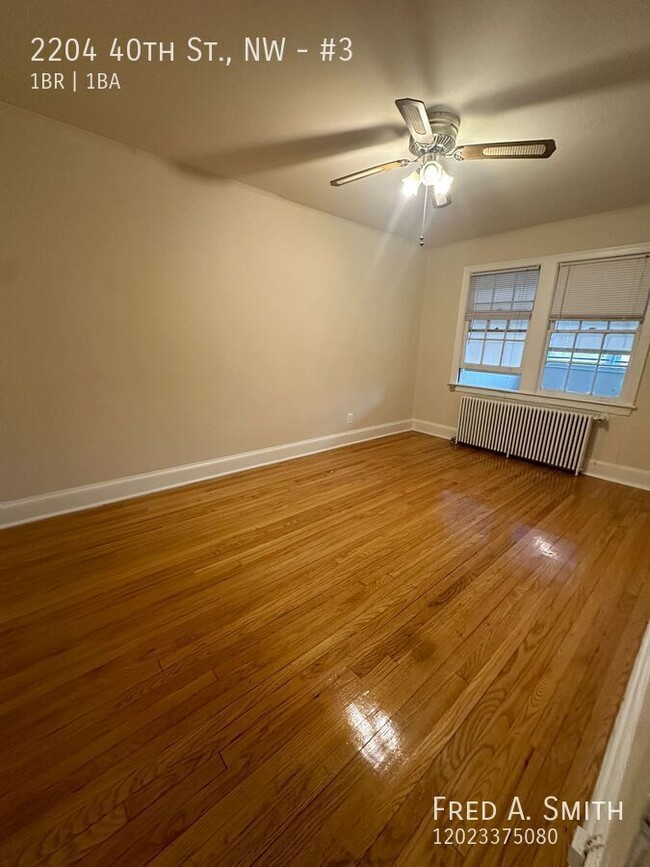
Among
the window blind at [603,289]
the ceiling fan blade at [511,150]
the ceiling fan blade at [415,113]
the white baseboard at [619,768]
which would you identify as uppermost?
the ceiling fan blade at [415,113]

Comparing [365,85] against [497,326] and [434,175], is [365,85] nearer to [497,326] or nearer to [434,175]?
[434,175]

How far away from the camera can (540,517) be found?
272 centimetres

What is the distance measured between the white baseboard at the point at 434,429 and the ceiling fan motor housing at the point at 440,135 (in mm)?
3378

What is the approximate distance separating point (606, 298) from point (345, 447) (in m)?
3.19

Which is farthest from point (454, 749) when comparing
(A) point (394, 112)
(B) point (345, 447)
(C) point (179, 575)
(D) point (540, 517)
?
(B) point (345, 447)

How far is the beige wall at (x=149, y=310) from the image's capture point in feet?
7.12

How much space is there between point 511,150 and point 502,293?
2.68 meters

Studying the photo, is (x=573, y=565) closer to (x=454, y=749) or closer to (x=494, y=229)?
(x=454, y=749)

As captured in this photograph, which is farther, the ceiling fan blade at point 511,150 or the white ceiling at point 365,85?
the ceiling fan blade at point 511,150

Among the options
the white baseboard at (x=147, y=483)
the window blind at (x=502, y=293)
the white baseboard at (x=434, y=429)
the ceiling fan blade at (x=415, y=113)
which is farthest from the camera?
the white baseboard at (x=434, y=429)

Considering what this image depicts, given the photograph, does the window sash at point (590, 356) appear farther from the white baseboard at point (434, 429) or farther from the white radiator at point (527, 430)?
the white baseboard at point (434, 429)

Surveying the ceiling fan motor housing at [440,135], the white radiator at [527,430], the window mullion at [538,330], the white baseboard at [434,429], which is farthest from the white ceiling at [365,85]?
the white baseboard at [434,429]

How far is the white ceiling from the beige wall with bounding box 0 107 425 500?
1.00 ft

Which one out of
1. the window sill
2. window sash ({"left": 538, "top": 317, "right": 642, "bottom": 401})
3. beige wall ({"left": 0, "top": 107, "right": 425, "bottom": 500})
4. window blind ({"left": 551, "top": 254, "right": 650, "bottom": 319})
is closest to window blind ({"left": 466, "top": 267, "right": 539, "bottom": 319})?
window blind ({"left": 551, "top": 254, "right": 650, "bottom": 319})
